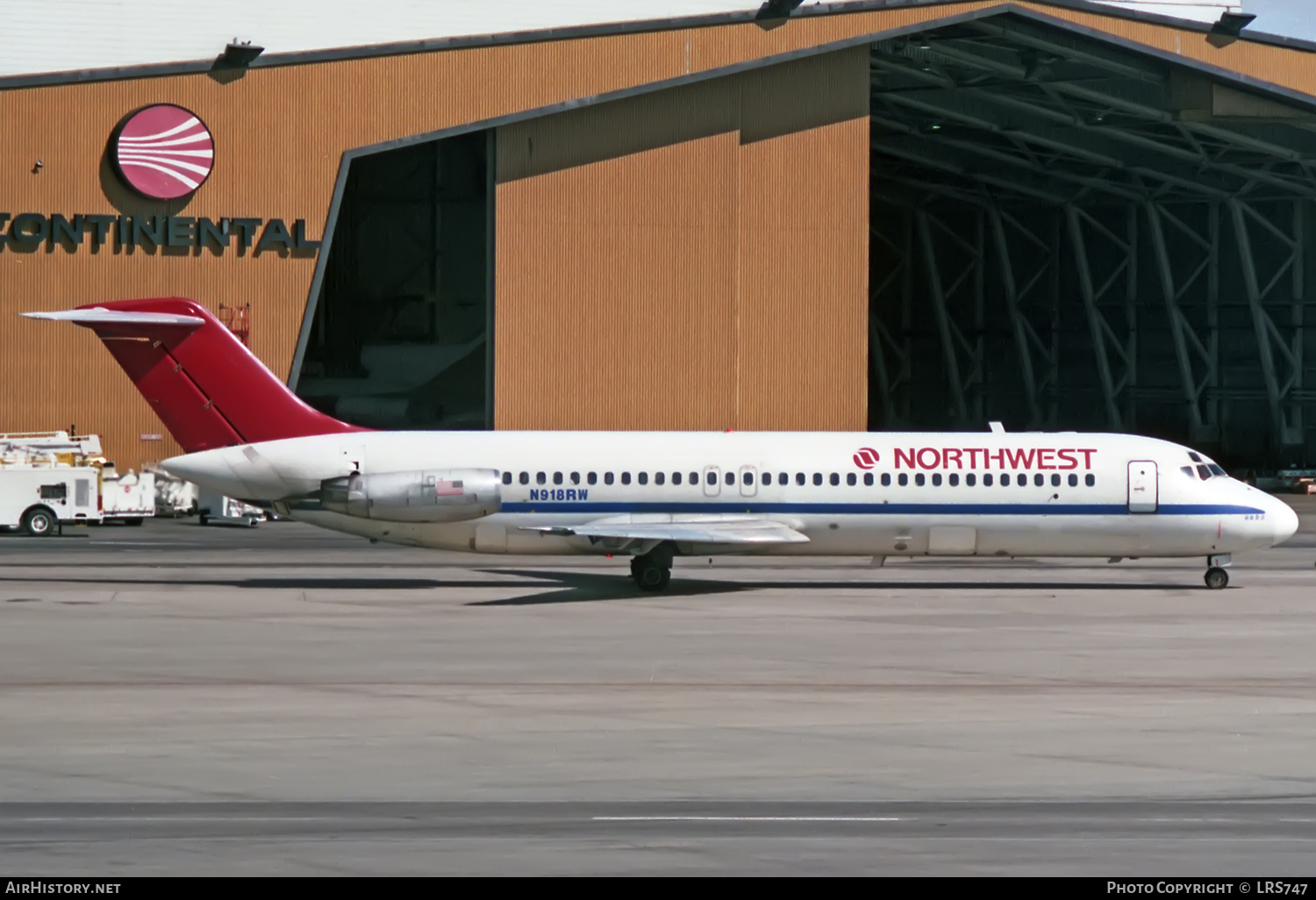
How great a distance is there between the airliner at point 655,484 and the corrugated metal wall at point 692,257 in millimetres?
22487

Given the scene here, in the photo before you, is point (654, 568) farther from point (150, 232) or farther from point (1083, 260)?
point (1083, 260)

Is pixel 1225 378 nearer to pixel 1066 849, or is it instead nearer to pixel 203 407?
pixel 203 407

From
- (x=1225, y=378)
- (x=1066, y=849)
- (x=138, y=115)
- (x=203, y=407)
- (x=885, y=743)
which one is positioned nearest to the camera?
(x=1066, y=849)

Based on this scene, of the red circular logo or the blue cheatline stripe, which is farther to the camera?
the red circular logo

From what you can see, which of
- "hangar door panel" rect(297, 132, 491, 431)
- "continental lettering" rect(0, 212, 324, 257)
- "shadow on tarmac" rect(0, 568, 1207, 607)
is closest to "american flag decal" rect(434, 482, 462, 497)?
"shadow on tarmac" rect(0, 568, 1207, 607)

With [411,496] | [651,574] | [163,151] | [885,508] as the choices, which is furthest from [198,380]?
[163,151]

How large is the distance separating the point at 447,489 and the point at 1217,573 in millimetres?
14596

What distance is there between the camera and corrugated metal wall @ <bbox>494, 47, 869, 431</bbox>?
2108 inches

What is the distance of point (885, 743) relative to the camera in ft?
49.6

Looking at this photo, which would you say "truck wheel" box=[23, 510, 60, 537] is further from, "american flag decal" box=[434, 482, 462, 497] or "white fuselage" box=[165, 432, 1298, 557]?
"american flag decal" box=[434, 482, 462, 497]

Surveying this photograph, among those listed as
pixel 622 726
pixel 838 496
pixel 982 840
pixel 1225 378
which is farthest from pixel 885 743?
pixel 1225 378

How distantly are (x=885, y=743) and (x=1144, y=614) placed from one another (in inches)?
525

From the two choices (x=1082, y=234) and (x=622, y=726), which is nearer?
(x=622, y=726)

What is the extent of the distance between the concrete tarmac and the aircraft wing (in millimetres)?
1055
